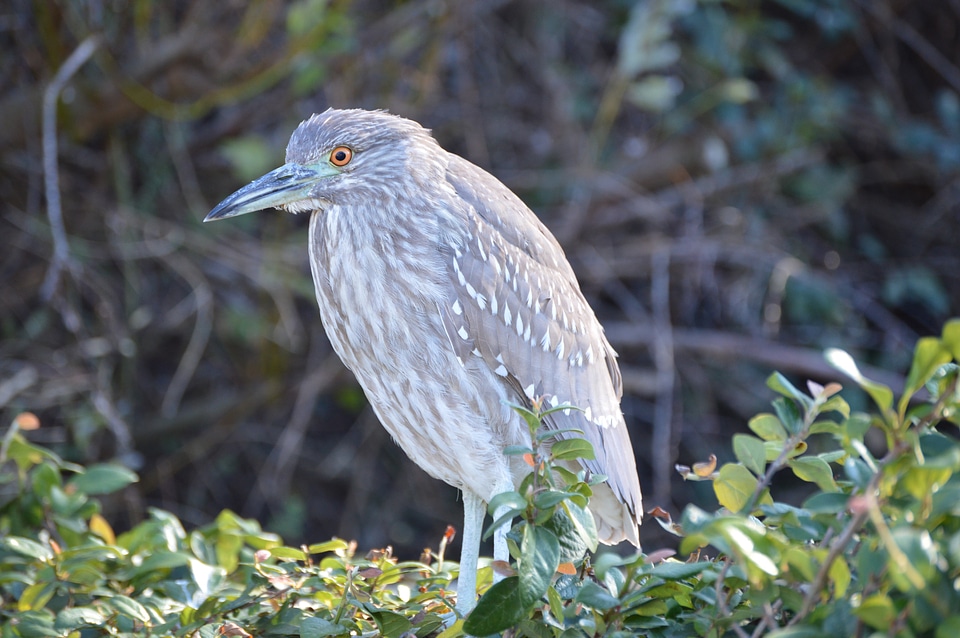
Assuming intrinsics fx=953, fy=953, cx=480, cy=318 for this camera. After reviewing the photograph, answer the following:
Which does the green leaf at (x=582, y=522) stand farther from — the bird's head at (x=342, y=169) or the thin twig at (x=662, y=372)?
the thin twig at (x=662, y=372)

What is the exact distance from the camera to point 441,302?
2506mm

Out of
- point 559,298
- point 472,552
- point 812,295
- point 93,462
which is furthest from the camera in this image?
point 812,295

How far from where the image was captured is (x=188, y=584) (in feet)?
7.74

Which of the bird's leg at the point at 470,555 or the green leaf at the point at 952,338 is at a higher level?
the green leaf at the point at 952,338

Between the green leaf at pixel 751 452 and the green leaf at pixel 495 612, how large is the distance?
452 mm

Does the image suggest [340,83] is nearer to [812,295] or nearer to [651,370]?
[651,370]

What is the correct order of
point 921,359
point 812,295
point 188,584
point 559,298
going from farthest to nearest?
point 812,295 < point 559,298 < point 188,584 < point 921,359

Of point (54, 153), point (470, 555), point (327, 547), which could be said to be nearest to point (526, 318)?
point (470, 555)

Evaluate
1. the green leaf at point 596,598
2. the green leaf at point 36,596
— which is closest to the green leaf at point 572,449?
the green leaf at point 596,598

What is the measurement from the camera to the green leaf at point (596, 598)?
5.30ft

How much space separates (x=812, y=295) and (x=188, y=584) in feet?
12.3

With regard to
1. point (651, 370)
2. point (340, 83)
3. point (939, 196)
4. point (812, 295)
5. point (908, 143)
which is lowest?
point (651, 370)

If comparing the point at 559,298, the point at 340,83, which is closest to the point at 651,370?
the point at 340,83

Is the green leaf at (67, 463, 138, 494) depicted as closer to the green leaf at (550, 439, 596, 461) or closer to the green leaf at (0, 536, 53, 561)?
the green leaf at (0, 536, 53, 561)
